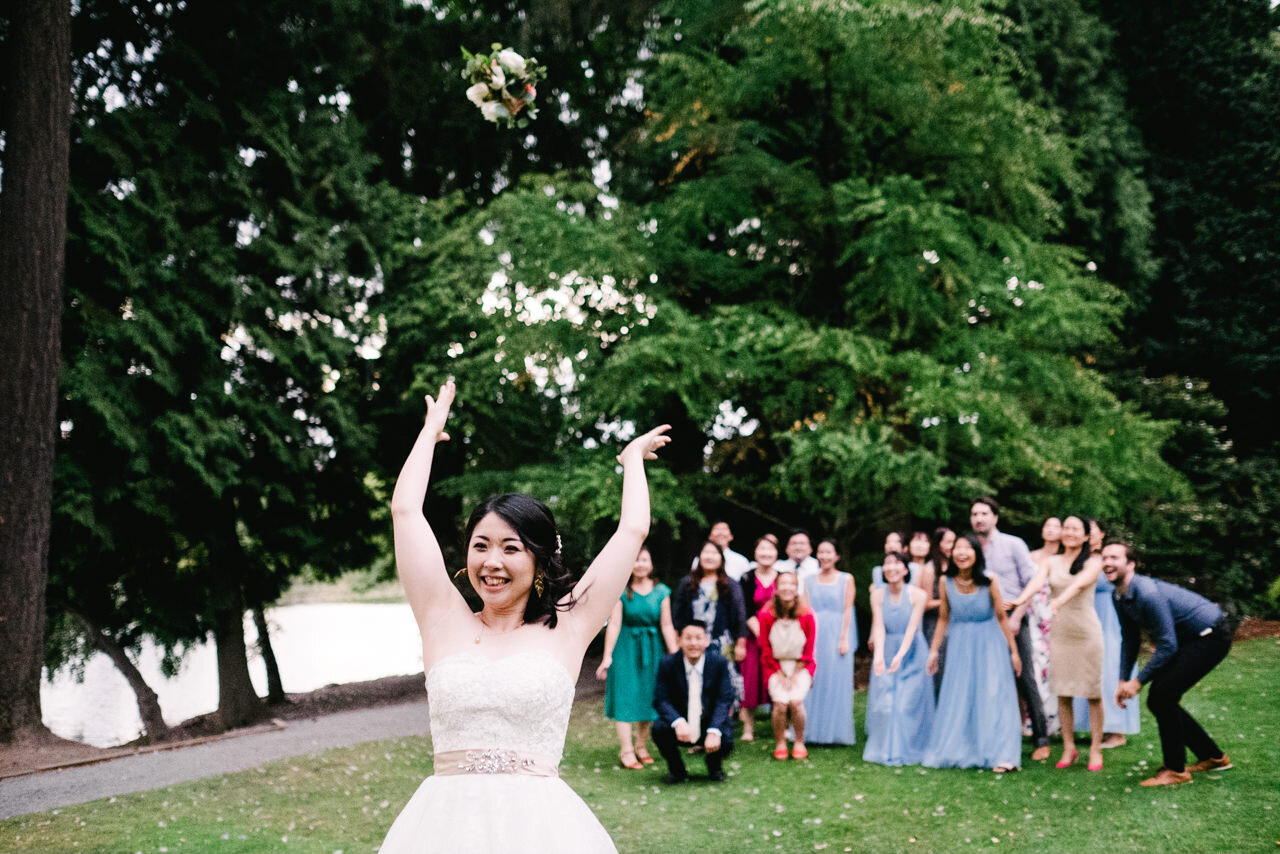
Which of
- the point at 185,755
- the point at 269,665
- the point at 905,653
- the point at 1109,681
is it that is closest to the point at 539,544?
the point at 905,653

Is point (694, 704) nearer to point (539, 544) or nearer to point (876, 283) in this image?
point (539, 544)

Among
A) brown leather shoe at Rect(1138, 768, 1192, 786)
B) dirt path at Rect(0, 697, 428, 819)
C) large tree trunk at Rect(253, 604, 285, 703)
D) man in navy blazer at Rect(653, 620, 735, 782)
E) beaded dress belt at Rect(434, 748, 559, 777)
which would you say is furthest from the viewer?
large tree trunk at Rect(253, 604, 285, 703)

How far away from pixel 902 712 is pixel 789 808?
1.96m

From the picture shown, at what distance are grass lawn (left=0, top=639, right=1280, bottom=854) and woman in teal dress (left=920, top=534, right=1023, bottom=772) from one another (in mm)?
241

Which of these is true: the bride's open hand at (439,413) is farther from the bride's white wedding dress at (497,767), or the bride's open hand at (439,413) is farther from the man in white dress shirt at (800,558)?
the man in white dress shirt at (800,558)

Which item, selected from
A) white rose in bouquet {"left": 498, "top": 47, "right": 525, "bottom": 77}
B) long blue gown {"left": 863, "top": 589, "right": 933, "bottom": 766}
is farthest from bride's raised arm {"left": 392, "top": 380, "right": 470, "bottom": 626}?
long blue gown {"left": 863, "top": 589, "right": 933, "bottom": 766}

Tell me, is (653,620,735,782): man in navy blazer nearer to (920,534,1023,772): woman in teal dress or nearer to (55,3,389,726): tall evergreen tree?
(920,534,1023,772): woman in teal dress

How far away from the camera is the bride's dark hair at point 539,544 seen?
2.74m

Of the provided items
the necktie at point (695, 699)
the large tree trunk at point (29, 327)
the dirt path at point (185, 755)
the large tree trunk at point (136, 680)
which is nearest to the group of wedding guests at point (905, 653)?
the necktie at point (695, 699)

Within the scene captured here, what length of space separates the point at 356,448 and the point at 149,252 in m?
3.60

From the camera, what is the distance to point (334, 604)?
6159cm

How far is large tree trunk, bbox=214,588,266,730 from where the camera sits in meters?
14.0

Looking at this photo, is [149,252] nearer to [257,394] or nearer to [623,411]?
[257,394]

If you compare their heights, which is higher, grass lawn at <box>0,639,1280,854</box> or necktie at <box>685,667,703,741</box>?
necktie at <box>685,667,703,741</box>
